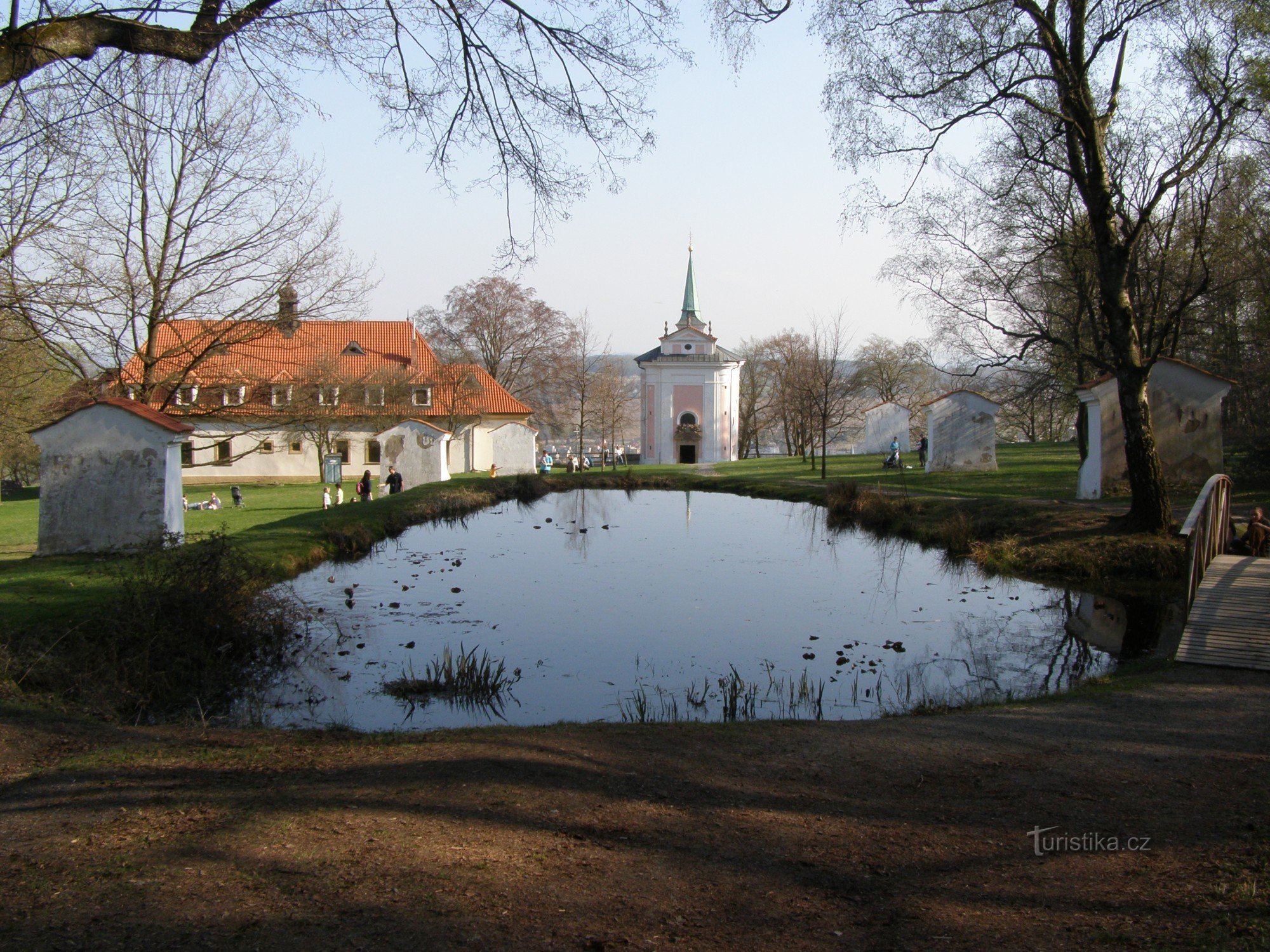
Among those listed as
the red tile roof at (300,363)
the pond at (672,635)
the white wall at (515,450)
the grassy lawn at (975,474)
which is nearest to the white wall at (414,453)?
the red tile roof at (300,363)

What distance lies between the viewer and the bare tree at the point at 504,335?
205 ft

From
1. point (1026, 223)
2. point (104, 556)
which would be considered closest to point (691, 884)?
point (104, 556)

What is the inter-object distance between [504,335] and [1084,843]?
198ft

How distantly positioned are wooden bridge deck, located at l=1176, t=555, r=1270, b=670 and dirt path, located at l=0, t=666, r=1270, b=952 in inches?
90.2

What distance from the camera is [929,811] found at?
16.6ft

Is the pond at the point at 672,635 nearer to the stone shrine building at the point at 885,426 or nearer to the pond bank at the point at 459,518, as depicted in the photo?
the pond bank at the point at 459,518

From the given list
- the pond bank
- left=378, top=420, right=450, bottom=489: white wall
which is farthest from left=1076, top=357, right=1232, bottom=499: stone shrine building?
left=378, top=420, right=450, bottom=489: white wall

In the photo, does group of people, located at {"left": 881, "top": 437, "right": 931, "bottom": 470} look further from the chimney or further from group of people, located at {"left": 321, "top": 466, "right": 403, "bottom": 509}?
the chimney

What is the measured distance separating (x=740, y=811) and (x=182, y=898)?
104 inches

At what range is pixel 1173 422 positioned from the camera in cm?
2061

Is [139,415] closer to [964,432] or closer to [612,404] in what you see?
[964,432]

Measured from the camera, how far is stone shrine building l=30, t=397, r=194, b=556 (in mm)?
13570

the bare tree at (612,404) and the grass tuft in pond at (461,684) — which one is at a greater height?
the bare tree at (612,404)

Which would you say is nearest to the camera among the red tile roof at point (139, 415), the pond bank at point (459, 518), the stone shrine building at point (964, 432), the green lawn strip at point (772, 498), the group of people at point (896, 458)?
the pond bank at point (459, 518)
